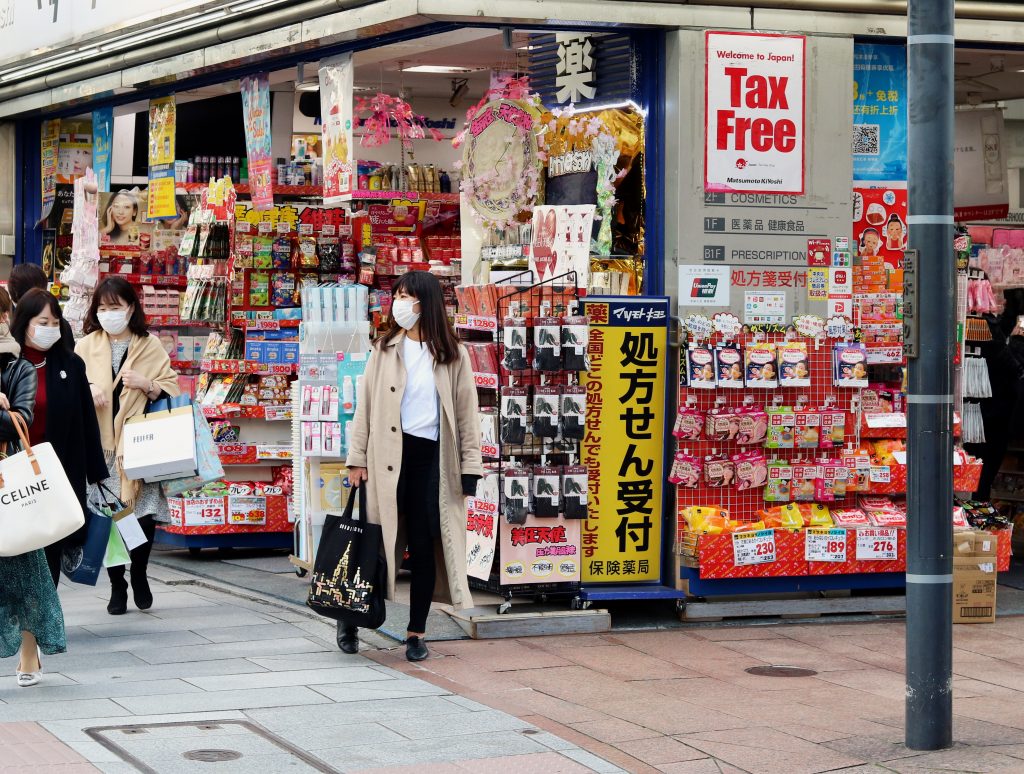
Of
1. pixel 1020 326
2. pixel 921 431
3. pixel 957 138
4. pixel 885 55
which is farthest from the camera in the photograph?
pixel 957 138

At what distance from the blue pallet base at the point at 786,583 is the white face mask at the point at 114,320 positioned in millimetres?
3485

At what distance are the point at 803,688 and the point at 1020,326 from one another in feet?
16.3

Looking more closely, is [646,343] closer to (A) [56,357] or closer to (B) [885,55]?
A: (B) [885,55]

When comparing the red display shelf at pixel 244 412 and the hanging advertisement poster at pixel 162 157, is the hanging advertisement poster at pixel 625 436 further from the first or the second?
the hanging advertisement poster at pixel 162 157

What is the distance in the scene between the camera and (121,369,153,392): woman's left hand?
8898 millimetres

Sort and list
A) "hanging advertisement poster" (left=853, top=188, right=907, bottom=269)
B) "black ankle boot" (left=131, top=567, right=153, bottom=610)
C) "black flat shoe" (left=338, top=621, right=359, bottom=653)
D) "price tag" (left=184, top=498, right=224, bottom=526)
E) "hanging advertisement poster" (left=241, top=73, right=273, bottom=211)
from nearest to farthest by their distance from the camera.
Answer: "black flat shoe" (left=338, top=621, right=359, bottom=653)
"black ankle boot" (left=131, top=567, right=153, bottom=610)
"hanging advertisement poster" (left=853, top=188, right=907, bottom=269)
"hanging advertisement poster" (left=241, top=73, right=273, bottom=211)
"price tag" (left=184, top=498, right=224, bottom=526)

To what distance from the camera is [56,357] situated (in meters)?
7.48

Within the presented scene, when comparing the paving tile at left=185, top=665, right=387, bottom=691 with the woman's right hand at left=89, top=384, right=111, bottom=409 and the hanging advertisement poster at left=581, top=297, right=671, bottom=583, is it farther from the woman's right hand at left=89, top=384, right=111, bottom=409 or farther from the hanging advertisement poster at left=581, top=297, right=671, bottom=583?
the woman's right hand at left=89, top=384, right=111, bottom=409

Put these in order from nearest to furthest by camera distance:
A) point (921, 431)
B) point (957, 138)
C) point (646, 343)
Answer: point (921, 431) < point (646, 343) < point (957, 138)

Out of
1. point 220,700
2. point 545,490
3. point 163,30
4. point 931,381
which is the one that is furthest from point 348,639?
point 163,30

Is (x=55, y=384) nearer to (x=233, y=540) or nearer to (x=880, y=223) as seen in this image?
(x=233, y=540)

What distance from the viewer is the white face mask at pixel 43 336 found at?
7.34 m

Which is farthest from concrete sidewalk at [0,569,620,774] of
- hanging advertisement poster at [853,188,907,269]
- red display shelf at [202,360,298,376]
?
hanging advertisement poster at [853,188,907,269]

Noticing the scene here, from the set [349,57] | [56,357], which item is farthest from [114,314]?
[349,57]
